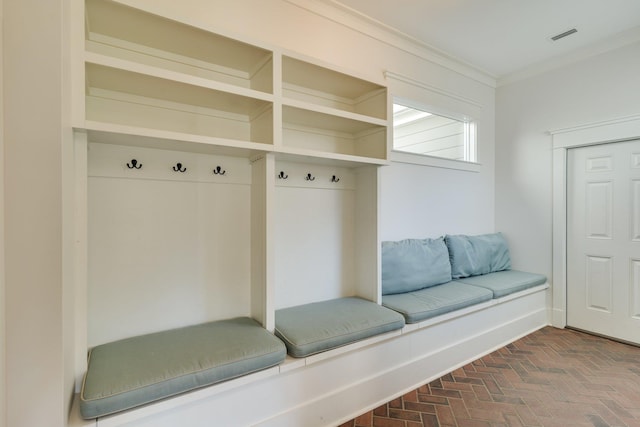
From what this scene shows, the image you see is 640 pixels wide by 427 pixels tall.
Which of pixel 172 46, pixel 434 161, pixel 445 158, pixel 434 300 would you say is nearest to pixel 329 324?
pixel 434 300

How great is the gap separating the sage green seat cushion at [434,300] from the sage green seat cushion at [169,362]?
1.02m

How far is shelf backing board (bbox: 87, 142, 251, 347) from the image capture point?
1.66 m

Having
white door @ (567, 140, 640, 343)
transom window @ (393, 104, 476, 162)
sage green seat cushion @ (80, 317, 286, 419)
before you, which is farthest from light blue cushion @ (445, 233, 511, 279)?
sage green seat cushion @ (80, 317, 286, 419)

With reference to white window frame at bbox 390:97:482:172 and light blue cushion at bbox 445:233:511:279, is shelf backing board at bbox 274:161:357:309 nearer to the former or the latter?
white window frame at bbox 390:97:482:172

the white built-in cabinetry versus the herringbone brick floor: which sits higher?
the white built-in cabinetry

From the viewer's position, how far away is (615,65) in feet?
9.82

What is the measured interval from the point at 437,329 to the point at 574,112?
2.79 m

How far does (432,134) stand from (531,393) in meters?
2.52

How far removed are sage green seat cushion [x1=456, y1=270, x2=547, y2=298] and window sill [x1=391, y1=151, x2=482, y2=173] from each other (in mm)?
1216

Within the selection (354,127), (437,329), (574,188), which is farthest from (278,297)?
A: (574,188)

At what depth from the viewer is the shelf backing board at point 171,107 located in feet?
5.23

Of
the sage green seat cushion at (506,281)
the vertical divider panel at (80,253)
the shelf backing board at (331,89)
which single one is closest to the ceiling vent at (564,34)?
the shelf backing board at (331,89)

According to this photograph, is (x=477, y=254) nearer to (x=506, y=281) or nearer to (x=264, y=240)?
(x=506, y=281)

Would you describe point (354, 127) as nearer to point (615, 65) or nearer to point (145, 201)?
point (145, 201)
